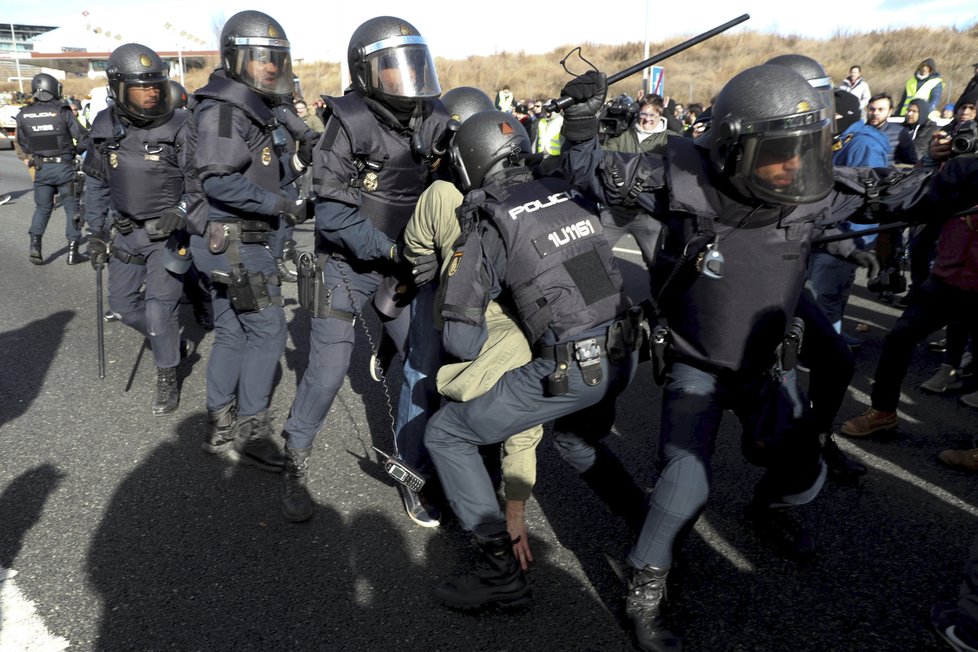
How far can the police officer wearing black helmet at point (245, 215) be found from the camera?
3.55m

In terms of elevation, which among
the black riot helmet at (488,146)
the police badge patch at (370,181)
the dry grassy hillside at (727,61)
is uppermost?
the dry grassy hillside at (727,61)

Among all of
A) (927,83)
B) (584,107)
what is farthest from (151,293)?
(927,83)

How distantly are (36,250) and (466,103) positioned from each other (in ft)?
22.5

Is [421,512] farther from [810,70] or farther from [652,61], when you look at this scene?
[810,70]

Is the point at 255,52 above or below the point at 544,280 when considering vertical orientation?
above

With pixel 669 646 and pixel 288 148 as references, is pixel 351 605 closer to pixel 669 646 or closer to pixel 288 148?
pixel 669 646

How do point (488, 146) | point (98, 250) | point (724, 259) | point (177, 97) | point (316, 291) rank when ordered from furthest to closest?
point (177, 97), point (98, 250), point (316, 291), point (488, 146), point (724, 259)

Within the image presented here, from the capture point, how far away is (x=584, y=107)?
2674 millimetres

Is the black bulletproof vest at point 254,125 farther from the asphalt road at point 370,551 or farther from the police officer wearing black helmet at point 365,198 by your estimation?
the asphalt road at point 370,551

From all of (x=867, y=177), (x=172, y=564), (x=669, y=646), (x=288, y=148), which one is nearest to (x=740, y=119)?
(x=867, y=177)

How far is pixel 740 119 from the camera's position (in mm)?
2338

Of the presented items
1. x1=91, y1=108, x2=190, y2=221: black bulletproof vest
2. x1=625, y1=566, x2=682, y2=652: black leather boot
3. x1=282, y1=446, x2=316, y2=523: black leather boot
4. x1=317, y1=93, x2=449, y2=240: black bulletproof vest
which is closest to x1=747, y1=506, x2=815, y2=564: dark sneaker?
x1=625, y1=566, x2=682, y2=652: black leather boot

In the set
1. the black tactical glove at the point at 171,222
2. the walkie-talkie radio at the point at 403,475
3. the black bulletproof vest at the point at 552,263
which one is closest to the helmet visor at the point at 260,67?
the black tactical glove at the point at 171,222

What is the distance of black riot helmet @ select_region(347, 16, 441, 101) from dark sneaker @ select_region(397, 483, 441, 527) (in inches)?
69.2
